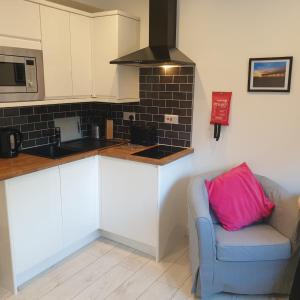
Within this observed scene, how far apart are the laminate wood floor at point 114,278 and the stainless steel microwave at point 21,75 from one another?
4.57ft

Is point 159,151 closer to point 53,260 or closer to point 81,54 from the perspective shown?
point 81,54

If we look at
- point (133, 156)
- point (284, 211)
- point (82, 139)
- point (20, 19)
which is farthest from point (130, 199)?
point (20, 19)

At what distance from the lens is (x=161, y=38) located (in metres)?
2.63

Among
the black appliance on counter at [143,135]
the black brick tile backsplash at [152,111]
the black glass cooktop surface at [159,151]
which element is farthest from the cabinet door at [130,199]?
the black brick tile backsplash at [152,111]

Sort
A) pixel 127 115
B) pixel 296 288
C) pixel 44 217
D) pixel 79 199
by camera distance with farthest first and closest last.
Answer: pixel 127 115 < pixel 79 199 < pixel 44 217 < pixel 296 288

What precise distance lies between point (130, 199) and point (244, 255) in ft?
3.43

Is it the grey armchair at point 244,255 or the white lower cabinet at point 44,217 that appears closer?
the grey armchair at point 244,255

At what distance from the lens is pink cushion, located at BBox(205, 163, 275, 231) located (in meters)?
2.22

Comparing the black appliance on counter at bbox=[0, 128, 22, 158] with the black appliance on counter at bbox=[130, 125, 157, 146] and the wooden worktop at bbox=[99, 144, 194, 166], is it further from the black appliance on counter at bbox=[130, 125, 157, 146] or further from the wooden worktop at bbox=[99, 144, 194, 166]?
the black appliance on counter at bbox=[130, 125, 157, 146]

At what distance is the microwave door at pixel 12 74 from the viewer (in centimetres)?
215

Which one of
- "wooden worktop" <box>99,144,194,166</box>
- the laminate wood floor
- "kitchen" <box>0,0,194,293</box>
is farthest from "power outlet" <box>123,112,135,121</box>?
the laminate wood floor

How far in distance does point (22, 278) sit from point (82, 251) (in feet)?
1.90

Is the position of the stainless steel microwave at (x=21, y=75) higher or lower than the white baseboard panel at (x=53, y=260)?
higher

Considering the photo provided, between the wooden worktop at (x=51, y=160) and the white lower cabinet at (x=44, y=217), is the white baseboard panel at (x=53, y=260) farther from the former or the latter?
the wooden worktop at (x=51, y=160)
